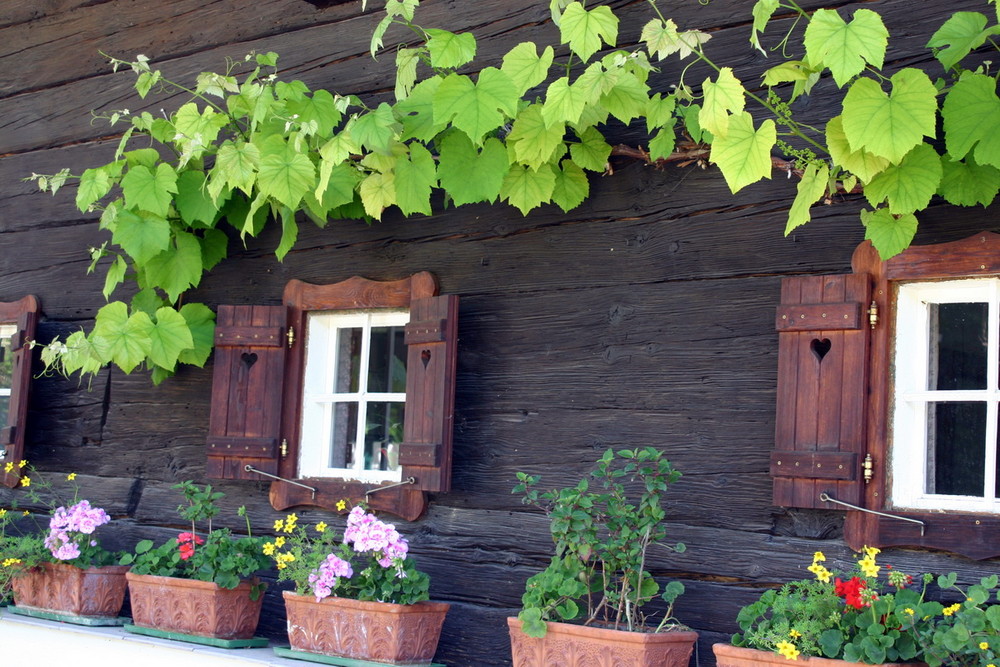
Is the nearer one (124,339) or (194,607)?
(194,607)

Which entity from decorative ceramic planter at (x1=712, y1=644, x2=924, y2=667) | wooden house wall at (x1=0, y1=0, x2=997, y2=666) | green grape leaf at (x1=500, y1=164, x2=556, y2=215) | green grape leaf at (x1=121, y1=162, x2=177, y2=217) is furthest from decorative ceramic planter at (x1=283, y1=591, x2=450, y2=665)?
green grape leaf at (x1=121, y1=162, x2=177, y2=217)

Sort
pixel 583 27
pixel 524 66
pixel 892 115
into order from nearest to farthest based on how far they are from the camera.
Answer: pixel 892 115
pixel 583 27
pixel 524 66

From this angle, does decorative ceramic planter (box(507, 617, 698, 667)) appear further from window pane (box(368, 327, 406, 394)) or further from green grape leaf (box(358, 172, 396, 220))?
window pane (box(368, 327, 406, 394))

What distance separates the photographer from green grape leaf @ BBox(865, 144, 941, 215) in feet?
9.20

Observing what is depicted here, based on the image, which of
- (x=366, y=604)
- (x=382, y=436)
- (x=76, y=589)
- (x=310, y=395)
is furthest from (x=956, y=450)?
(x=76, y=589)

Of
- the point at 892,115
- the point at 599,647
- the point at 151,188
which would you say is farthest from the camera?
the point at 151,188

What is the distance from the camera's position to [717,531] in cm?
329

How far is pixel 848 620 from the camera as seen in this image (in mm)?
2699

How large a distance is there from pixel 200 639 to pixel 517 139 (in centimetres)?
187

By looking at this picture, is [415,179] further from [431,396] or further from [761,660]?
[761,660]

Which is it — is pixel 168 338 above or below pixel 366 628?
above

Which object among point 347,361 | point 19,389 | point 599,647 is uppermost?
point 347,361

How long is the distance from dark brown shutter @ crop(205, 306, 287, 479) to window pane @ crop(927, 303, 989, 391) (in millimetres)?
2145

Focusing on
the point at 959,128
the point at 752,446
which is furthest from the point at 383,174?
the point at 959,128
